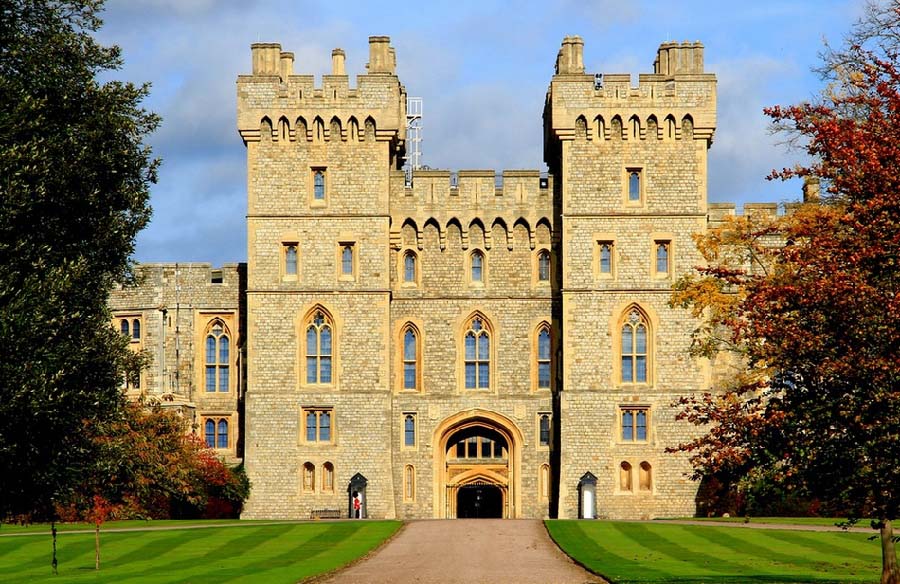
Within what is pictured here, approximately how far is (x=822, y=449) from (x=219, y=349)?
36.7 m

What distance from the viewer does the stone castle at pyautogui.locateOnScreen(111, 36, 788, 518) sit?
49656mm

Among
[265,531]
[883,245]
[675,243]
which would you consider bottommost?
[265,531]

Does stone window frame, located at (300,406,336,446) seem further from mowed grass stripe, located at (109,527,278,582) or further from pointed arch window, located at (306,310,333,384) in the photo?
mowed grass stripe, located at (109,527,278,582)

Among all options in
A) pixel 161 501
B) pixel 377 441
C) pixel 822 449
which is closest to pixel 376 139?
pixel 377 441

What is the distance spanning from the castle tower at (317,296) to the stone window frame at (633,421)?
7898mm

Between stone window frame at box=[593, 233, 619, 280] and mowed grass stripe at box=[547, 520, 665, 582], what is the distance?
941 cm

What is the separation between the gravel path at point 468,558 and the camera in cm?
2788

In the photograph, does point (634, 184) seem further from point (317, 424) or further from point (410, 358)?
point (317, 424)

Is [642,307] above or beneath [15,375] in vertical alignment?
above

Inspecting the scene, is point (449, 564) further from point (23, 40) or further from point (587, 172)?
point (587, 172)

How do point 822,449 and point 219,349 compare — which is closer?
point 822,449

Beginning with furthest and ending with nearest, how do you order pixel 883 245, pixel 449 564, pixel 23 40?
1. pixel 449 564
2. pixel 23 40
3. pixel 883 245

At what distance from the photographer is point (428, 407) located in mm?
51281

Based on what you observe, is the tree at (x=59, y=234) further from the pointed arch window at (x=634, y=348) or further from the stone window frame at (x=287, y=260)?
the pointed arch window at (x=634, y=348)
